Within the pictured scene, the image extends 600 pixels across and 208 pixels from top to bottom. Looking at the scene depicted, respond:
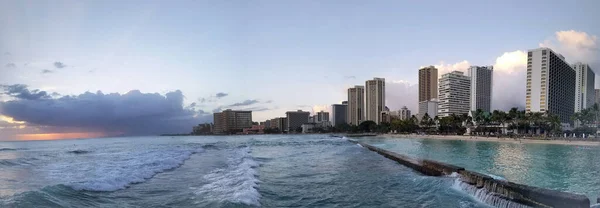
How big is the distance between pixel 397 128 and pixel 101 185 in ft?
373

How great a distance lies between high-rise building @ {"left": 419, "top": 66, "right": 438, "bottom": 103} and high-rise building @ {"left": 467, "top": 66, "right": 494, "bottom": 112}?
29536 mm

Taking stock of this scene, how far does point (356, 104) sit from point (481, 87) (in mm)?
62639

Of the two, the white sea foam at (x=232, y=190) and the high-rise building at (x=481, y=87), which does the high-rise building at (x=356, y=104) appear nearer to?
the high-rise building at (x=481, y=87)

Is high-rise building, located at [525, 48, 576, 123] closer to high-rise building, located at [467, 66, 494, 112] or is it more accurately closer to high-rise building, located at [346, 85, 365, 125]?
high-rise building, located at [467, 66, 494, 112]

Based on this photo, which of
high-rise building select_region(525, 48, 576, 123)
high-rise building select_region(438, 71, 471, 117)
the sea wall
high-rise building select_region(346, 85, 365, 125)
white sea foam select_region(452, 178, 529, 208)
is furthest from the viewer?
high-rise building select_region(346, 85, 365, 125)

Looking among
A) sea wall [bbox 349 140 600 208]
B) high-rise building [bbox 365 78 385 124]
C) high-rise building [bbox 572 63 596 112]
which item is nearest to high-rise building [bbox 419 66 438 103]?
high-rise building [bbox 365 78 385 124]

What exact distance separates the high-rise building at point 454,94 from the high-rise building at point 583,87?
3807 cm

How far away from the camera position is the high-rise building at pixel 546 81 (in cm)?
9771

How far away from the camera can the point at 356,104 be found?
628 ft

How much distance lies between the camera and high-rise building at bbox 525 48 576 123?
3847 inches

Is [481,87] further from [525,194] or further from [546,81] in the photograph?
[525,194]

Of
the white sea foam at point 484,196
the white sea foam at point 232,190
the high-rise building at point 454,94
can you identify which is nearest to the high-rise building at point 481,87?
the high-rise building at point 454,94

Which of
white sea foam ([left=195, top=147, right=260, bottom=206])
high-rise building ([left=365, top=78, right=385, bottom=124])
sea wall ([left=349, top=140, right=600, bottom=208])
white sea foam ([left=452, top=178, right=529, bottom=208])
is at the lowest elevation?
white sea foam ([left=195, top=147, right=260, bottom=206])

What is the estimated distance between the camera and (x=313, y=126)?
197500mm
